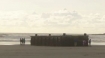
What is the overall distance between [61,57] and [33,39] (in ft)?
77.5

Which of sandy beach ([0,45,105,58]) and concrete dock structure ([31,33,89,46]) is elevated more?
concrete dock structure ([31,33,89,46])

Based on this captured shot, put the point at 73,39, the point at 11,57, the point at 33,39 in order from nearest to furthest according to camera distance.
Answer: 1. the point at 11,57
2. the point at 73,39
3. the point at 33,39

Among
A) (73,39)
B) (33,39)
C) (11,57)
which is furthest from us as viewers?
(33,39)

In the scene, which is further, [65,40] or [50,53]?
[65,40]

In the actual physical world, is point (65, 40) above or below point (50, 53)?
above

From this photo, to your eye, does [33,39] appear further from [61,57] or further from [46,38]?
[61,57]

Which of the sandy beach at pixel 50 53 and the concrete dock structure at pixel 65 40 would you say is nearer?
the sandy beach at pixel 50 53

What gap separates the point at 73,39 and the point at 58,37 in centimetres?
245

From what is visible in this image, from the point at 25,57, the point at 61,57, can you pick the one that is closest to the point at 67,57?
the point at 61,57

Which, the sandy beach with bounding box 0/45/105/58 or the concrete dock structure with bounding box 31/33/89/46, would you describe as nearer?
the sandy beach with bounding box 0/45/105/58

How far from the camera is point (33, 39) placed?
4694cm

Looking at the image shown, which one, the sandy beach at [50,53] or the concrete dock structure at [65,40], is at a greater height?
the concrete dock structure at [65,40]

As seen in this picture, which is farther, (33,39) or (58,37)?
(33,39)

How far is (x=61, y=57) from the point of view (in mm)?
23703
